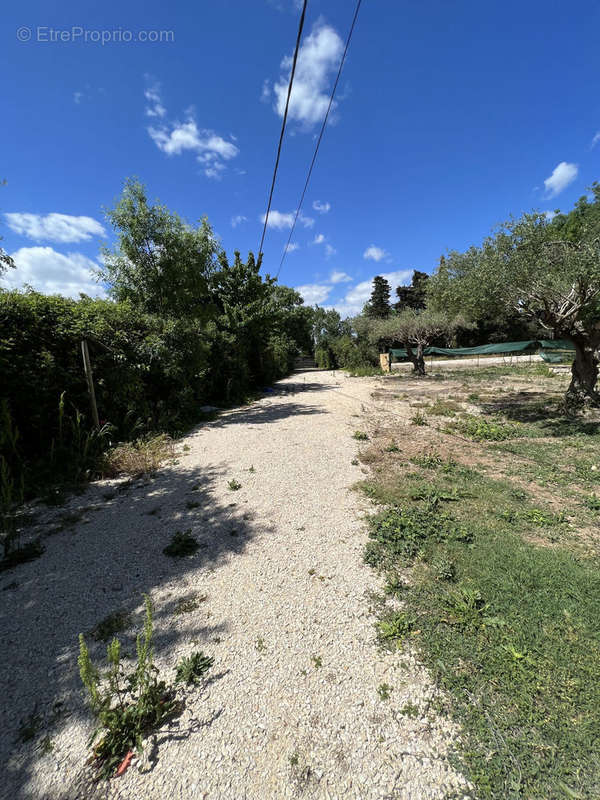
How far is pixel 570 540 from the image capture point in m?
A: 2.96

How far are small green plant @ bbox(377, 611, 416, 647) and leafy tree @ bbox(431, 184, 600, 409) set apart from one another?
742 cm

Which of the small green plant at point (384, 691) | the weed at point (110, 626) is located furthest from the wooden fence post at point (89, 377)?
the small green plant at point (384, 691)

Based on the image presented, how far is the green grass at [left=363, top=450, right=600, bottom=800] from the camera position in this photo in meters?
1.40

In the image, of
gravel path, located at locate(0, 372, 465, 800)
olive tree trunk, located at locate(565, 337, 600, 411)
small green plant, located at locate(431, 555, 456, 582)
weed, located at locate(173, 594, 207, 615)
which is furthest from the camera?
olive tree trunk, located at locate(565, 337, 600, 411)

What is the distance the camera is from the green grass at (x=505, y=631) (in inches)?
54.9

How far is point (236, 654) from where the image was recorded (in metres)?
1.98

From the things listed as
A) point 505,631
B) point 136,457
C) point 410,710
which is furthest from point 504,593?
point 136,457

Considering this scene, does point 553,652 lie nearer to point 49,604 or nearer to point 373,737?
point 373,737

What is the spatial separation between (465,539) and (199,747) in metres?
2.66

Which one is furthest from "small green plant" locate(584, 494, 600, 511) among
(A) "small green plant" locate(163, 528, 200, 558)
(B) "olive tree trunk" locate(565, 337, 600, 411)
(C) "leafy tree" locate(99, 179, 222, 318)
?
(C) "leafy tree" locate(99, 179, 222, 318)

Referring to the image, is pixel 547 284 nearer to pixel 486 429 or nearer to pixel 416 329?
pixel 486 429

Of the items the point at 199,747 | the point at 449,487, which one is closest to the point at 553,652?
the point at 199,747

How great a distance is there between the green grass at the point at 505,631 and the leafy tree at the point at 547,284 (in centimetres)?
534

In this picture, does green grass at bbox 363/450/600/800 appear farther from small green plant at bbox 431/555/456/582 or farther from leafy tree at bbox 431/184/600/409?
leafy tree at bbox 431/184/600/409
